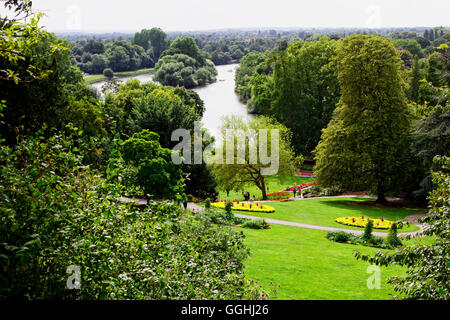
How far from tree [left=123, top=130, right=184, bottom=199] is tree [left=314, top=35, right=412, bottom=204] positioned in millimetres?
13559

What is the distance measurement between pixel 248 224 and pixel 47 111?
10671 mm

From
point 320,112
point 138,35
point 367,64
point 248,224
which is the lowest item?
point 248,224

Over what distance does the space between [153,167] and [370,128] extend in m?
16.4

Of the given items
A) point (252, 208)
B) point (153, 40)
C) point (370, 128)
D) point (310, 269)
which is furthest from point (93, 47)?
point (310, 269)

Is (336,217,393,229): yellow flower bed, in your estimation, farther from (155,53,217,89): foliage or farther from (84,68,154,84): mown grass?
(84,68,154,84): mown grass

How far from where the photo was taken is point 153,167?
1822cm

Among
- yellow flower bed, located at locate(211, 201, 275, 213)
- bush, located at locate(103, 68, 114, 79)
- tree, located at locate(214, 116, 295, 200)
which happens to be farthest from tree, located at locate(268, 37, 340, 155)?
bush, located at locate(103, 68, 114, 79)

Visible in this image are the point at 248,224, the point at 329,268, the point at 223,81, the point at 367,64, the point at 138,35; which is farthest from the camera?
the point at 138,35

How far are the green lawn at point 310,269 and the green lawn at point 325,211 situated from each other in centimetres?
502

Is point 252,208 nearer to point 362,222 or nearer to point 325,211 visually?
point 325,211

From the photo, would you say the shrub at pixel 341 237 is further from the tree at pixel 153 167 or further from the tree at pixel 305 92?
the tree at pixel 305 92

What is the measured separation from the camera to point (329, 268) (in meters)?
13.5
